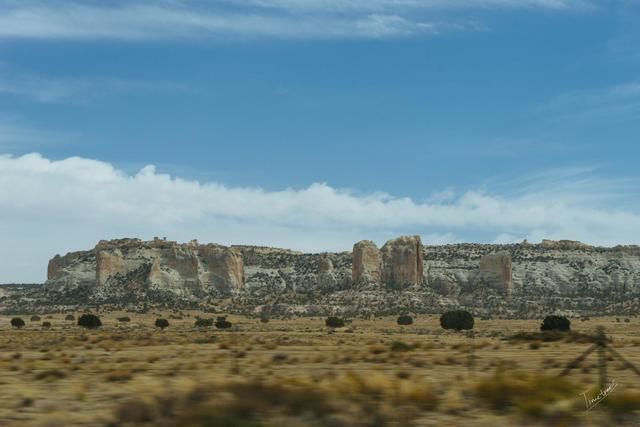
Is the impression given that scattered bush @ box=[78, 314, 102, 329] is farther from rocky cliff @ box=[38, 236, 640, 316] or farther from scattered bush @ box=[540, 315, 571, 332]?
rocky cliff @ box=[38, 236, 640, 316]

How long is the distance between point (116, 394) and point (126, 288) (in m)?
143

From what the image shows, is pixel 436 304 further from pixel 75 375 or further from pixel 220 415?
pixel 220 415

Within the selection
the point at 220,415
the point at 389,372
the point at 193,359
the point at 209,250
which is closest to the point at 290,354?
the point at 193,359

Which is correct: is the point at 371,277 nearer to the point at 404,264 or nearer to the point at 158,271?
the point at 404,264

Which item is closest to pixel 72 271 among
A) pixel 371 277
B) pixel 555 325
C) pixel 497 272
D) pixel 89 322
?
pixel 371 277

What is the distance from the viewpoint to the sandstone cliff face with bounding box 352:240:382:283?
154000 millimetres

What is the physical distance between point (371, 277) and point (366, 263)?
3.37 metres

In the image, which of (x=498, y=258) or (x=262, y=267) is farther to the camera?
(x=262, y=267)

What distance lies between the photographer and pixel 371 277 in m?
154

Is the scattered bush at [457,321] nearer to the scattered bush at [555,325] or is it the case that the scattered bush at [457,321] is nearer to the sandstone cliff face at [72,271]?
the scattered bush at [555,325]

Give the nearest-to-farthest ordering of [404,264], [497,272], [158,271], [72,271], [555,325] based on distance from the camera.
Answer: [555,325] → [497,272] → [404,264] → [158,271] → [72,271]

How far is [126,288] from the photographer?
6033 inches

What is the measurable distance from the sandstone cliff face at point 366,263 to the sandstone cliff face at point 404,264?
197 centimetres

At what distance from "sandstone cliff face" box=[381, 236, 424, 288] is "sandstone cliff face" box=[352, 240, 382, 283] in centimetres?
197
